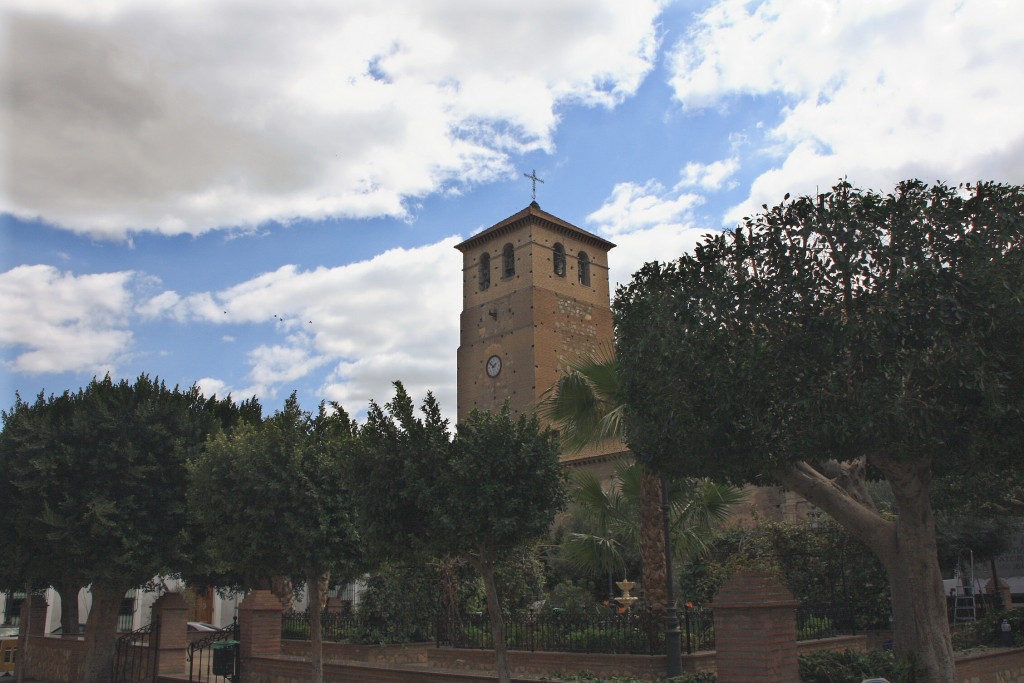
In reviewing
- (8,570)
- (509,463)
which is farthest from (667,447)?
(8,570)

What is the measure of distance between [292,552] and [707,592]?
1361 centimetres

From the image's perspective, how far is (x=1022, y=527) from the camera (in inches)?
1177

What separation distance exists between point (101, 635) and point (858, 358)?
709 inches

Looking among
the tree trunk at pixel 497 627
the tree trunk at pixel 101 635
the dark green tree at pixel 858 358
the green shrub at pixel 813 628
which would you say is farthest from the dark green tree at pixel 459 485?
the tree trunk at pixel 101 635

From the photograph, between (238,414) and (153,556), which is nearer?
(153,556)

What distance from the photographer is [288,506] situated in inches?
554

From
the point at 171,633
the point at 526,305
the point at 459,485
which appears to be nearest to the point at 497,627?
the point at 459,485

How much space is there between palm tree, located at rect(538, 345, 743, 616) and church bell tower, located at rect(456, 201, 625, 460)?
32.6 metres

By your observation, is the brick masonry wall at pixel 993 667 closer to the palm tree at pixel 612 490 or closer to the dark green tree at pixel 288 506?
the palm tree at pixel 612 490

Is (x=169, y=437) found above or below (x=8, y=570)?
above

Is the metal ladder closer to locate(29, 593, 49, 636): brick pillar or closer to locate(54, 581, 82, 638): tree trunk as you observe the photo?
locate(54, 581, 82, 638): tree trunk

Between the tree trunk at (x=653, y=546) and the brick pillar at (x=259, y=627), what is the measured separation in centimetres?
717

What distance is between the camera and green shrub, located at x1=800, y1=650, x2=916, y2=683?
10.4 metres

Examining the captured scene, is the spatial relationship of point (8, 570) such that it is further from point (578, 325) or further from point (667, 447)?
point (578, 325)
